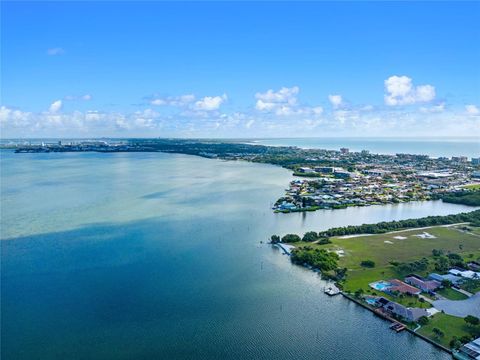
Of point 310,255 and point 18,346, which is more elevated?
point 310,255

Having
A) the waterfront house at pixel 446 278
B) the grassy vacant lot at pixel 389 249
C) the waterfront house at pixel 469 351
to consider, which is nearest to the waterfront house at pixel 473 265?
the grassy vacant lot at pixel 389 249

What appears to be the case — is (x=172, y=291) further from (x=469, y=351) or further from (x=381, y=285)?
(x=469, y=351)

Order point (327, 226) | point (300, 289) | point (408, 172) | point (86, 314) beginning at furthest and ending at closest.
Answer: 1. point (408, 172)
2. point (327, 226)
3. point (300, 289)
4. point (86, 314)

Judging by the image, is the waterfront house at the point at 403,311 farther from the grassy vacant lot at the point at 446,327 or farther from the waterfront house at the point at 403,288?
the waterfront house at the point at 403,288

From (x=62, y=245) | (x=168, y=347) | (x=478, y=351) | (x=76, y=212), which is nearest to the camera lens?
(x=478, y=351)

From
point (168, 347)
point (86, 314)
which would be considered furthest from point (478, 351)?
point (86, 314)

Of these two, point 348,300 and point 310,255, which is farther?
point 310,255

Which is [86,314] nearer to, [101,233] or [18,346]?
[18,346]
